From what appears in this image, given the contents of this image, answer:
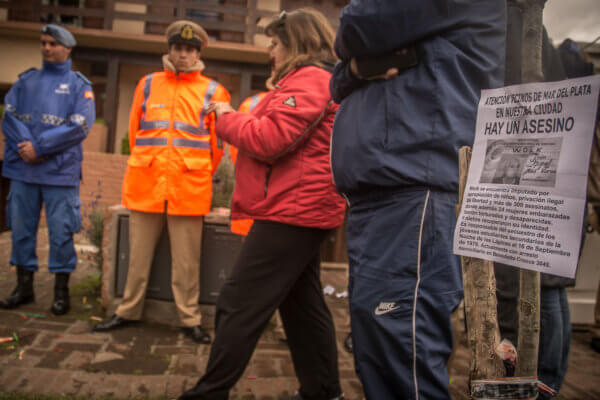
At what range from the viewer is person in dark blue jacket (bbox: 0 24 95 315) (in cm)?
358

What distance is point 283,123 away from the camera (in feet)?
6.27

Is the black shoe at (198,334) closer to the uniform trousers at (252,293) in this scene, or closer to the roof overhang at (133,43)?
the uniform trousers at (252,293)

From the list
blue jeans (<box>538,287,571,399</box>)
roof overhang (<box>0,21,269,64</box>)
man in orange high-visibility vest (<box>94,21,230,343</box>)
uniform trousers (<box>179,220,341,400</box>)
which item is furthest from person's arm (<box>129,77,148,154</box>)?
roof overhang (<box>0,21,269,64</box>)

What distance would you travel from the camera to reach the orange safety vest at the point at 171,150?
322 centimetres

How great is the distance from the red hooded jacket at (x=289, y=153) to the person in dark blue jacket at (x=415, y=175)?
1.92 ft

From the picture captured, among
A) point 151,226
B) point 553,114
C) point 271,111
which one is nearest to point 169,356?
point 151,226

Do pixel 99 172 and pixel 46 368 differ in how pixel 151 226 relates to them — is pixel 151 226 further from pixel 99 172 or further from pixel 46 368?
pixel 99 172

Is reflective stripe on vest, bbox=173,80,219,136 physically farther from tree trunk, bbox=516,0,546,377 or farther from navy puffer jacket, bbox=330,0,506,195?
tree trunk, bbox=516,0,546,377

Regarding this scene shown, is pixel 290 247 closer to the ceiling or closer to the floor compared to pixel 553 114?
closer to the floor

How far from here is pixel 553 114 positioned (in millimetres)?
846

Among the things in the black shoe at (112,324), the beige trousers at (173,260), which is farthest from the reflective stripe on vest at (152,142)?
the black shoe at (112,324)

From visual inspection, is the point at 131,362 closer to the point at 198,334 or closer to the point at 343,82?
the point at 198,334

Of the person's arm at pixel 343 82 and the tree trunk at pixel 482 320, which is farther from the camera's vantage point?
the person's arm at pixel 343 82

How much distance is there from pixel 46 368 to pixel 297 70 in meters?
2.35
